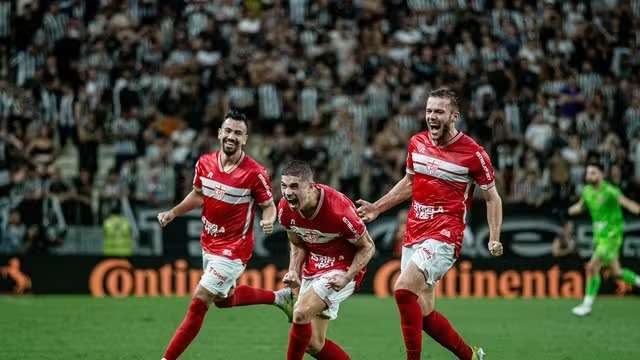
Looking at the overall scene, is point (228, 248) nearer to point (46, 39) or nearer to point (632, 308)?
point (632, 308)

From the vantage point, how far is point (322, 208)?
353 inches

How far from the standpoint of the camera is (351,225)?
29.4 feet

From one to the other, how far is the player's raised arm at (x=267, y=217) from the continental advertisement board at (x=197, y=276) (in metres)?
9.43

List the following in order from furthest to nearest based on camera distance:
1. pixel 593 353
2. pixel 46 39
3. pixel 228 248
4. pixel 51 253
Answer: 1. pixel 46 39
2. pixel 51 253
3. pixel 593 353
4. pixel 228 248

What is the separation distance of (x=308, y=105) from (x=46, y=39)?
610cm

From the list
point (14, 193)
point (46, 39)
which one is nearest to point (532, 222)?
point (14, 193)

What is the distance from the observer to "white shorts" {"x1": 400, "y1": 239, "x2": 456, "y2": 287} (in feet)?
31.6

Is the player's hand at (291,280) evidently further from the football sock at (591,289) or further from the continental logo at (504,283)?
the continental logo at (504,283)

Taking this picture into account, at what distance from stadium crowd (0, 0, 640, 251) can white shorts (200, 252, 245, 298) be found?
10125mm

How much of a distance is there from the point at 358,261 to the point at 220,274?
6.85ft

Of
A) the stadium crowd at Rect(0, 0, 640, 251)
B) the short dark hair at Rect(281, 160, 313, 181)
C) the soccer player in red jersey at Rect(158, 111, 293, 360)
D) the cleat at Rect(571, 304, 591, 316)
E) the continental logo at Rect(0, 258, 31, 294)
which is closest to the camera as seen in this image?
the short dark hair at Rect(281, 160, 313, 181)

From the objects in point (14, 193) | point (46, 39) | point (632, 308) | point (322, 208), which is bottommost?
point (632, 308)

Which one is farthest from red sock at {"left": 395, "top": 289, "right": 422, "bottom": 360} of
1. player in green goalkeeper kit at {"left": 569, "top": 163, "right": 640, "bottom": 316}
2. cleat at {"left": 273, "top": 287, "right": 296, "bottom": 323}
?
player in green goalkeeper kit at {"left": 569, "top": 163, "right": 640, "bottom": 316}

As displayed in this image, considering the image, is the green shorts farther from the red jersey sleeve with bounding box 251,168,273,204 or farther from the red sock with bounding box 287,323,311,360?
the red sock with bounding box 287,323,311,360
